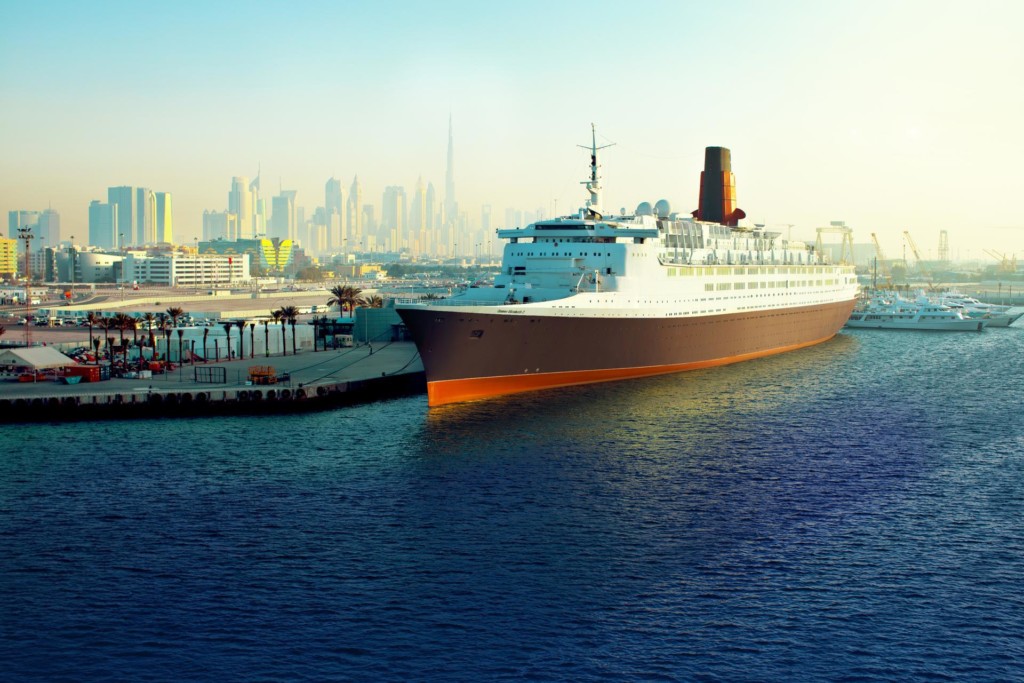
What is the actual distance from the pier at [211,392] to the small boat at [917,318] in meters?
53.6

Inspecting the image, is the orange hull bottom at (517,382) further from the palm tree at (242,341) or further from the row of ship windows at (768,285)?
the palm tree at (242,341)

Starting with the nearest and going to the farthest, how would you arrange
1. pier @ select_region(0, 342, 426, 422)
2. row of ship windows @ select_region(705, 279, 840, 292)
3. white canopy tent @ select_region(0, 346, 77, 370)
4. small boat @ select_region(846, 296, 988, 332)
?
pier @ select_region(0, 342, 426, 422)
white canopy tent @ select_region(0, 346, 77, 370)
row of ship windows @ select_region(705, 279, 840, 292)
small boat @ select_region(846, 296, 988, 332)

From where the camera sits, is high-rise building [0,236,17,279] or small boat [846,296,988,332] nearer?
small boat [846,296,988,332]

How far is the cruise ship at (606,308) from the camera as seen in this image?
3859 cm

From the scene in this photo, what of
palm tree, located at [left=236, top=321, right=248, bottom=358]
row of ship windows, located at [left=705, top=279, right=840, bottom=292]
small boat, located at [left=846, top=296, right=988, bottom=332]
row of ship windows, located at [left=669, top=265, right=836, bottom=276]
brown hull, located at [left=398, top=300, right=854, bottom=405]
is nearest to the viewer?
brown hull, located at [left=398, top=300, right=854, bottom=405]

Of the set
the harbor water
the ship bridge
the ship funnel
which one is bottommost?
the harbor water

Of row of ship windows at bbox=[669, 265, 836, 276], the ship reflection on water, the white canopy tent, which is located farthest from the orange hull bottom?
the white canopy tent

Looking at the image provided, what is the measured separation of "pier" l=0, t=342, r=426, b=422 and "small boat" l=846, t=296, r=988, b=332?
176 ft

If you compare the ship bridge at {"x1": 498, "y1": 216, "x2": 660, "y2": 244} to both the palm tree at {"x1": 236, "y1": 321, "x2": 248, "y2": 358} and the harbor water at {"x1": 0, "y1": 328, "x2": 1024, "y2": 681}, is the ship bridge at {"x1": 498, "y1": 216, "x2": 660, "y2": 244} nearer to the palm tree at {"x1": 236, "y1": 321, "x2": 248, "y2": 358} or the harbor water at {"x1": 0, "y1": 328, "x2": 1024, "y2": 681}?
the harbor water at {"x1": 0, "y1": 328, "x2": 1024, "y2": 681}

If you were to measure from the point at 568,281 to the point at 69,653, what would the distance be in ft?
104

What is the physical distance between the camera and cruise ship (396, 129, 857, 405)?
3859 cm

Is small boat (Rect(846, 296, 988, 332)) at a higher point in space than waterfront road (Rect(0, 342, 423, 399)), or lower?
higher

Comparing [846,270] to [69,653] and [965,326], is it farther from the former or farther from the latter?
[69,653]

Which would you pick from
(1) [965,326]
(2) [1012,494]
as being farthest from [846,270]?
(2) [1012,494]
